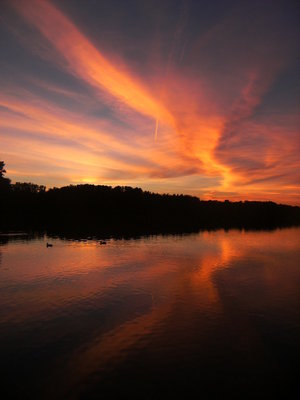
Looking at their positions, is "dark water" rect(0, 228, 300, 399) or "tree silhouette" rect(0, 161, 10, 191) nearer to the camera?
"dark water" rect(0, 228, 300, 399)

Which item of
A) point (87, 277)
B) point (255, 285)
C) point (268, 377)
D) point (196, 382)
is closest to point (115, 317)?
point (196, 382)

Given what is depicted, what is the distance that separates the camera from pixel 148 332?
2556 centimetres

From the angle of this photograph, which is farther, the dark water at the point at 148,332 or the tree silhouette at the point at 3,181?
the tree silhouette at the point at 3,181

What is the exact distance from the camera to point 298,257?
65562 millimetres

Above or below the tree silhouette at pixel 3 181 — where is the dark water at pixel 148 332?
below

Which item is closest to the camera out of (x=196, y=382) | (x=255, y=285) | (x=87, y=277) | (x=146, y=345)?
(x=196, y=382)

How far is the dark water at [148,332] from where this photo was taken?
727 inches

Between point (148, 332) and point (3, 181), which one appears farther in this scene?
point (3, 181)

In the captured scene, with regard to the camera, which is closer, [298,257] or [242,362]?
[242,362]

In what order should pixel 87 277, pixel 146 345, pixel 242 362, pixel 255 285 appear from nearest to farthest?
pixel 242 362 < pixel 146 345 < pixel 255 285 < pixel 87 277

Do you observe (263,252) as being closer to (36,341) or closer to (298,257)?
(298,257)

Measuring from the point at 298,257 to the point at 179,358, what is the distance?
2092 inches

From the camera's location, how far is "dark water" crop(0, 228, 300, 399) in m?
18.5

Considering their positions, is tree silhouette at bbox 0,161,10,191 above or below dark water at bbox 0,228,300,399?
above
